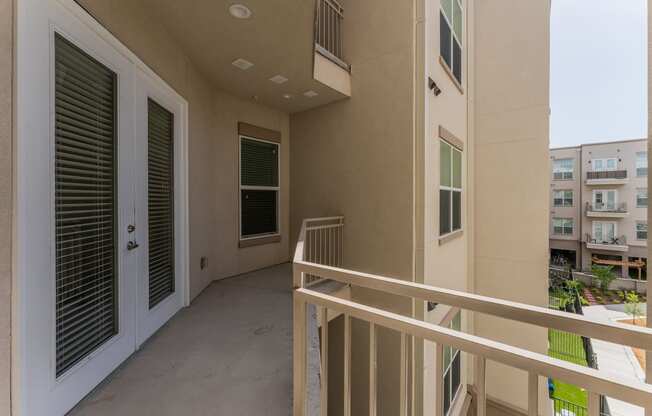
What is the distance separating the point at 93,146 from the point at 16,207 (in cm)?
66

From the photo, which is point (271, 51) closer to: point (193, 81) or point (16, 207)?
point (193, 81)

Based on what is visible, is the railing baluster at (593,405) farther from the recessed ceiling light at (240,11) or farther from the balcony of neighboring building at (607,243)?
the balcony of neighboring building at (607,243)

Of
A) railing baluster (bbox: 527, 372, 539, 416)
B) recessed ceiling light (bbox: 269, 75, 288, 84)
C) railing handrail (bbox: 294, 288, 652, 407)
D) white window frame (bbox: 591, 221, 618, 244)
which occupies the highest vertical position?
recessed ceiling light (bbox: 269, 75, 288, 84)

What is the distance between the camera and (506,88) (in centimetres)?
507

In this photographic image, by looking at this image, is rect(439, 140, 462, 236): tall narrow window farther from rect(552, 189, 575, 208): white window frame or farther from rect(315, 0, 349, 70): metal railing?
rect(552, 189, 575, 208): white window frame

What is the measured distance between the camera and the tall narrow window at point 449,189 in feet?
13.1

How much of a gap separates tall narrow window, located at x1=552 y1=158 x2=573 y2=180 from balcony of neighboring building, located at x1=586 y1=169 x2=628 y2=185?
0.82 meters

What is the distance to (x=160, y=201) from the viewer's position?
2.57 m

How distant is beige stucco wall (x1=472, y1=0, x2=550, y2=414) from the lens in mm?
4750

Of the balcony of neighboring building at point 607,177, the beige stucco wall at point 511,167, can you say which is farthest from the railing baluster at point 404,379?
the balcony of neighboring building at point 607,177

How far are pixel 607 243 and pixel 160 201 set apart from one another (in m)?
20.3

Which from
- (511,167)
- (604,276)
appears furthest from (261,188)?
(604,276)

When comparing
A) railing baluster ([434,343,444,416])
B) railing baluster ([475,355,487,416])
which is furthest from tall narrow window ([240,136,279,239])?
railing baluster ([475,355,487,416])

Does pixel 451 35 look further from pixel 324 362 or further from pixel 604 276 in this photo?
pixel 604 276
